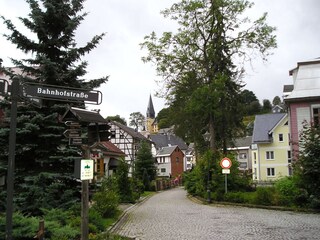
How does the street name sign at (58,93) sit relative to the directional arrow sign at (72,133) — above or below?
above

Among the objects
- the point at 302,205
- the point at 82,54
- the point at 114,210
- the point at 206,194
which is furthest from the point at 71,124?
the point at 206,194

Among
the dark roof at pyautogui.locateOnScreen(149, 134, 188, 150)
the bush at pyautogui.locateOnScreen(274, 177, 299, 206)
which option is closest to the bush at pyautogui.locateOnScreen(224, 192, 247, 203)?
the bush at pyautogui.locateOnScreen(274, 177, 299, 206)

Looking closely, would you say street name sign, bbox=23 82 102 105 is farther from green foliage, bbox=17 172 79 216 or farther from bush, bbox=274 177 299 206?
bush, bbox=274 177 299 206

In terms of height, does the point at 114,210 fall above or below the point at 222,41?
below

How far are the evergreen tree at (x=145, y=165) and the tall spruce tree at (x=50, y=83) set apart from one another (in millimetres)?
32308

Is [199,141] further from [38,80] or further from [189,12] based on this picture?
[38,80]

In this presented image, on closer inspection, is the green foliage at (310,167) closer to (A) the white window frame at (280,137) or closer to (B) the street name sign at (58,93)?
(B) the street name sign at (58,93)

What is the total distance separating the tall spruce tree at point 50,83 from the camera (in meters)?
13.3

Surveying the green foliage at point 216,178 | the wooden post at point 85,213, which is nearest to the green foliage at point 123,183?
the green foliage at point 216,178

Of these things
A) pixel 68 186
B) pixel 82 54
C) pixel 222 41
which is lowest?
pixel 68 186

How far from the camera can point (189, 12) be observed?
29531 millimetres

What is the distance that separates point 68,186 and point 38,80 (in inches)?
172

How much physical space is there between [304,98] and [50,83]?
18181 millimetres

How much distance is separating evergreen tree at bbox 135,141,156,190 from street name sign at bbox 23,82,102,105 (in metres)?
39.0
